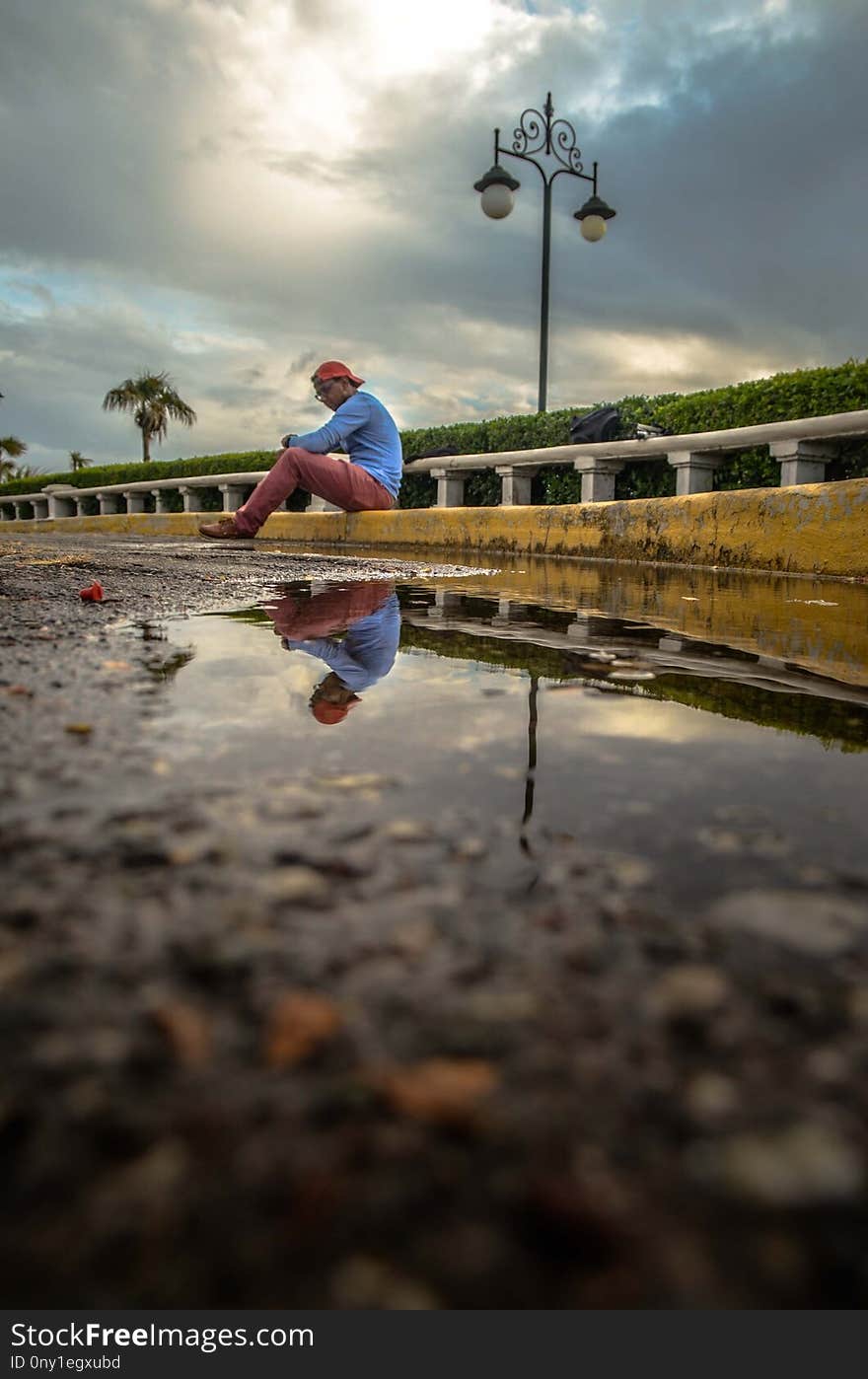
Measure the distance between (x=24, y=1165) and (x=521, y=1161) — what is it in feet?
0.88

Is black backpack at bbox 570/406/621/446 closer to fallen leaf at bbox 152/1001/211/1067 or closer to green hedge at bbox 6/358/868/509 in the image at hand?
green hedge at bbox 6/358/868/509

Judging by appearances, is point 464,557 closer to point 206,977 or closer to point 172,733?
point 172,733

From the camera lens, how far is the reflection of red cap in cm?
139

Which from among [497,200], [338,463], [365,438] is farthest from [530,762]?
[497,200]

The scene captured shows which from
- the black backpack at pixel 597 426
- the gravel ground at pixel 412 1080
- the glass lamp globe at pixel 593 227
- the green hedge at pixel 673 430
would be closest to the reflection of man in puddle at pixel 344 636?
the gravel ground at pixel 412 1080

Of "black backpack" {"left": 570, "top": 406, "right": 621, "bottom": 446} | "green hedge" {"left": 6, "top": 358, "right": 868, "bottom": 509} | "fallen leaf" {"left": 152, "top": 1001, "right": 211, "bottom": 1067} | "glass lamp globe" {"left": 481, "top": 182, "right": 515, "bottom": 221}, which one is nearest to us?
"fallen leaf" {"left": 152, "top": 1001, "right": 211, "bottom": 1067}

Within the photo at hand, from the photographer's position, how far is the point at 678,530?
535cm

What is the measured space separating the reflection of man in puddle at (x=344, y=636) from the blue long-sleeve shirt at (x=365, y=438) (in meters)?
3.97

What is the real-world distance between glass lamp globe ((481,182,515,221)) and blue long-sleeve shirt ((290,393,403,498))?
638 centimetres

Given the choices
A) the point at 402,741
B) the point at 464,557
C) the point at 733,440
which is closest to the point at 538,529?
the point at 464,557

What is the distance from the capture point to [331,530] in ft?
30.7

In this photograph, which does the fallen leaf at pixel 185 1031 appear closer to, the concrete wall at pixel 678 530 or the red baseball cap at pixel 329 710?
the red baseball cap at pixel 329 710

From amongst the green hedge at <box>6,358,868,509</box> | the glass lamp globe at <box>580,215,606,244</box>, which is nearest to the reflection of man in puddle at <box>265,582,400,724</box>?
the green hedge at <box>6,358,868,509</box>

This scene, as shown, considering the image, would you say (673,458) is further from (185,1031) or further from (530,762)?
(185,1031)
